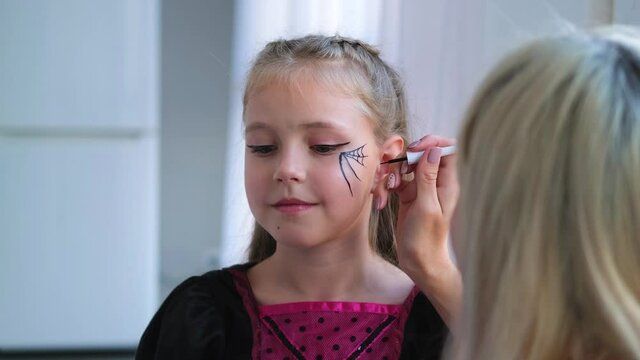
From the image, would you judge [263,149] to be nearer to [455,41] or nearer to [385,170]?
[385,170]

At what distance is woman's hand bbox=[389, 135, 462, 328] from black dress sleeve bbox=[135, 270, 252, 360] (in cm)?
23

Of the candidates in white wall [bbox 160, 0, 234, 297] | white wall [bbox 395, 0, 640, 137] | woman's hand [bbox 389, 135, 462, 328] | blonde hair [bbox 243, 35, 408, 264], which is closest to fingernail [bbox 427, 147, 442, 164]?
woman's hand [bbox 389, 135, 462, 328]

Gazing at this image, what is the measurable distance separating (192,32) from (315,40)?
2.29 meters

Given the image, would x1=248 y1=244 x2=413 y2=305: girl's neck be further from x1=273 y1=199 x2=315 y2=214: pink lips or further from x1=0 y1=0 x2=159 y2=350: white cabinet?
x1=0 y1=0 x2=159 y2=350: white cabinet

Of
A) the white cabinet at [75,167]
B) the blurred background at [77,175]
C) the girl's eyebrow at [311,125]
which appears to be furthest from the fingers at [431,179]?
the white cabinet at [75,167]

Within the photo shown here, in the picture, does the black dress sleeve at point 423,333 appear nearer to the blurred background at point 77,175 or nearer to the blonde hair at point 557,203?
the blonde hair at point 557,203

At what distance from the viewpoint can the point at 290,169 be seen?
3.47 feet

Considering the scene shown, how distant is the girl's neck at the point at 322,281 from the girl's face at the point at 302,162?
42mm

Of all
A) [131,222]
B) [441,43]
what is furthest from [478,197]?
[131,222]

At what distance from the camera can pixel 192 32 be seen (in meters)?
3.39

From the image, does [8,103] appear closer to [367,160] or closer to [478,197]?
[367,160]

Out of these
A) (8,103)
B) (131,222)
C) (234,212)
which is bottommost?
(131,222)

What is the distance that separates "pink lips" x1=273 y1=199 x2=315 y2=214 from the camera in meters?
1.08

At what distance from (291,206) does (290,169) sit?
0.05 metres
